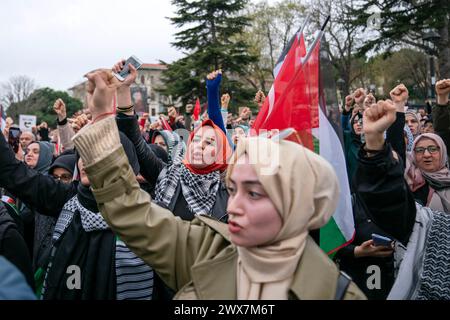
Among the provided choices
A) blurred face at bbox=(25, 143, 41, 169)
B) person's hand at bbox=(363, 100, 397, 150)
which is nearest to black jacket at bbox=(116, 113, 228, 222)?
person's hand at bbox=(363, 100, 397, 150)

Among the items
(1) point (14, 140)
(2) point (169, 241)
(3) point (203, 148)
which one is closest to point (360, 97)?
(3) point (203, 148)

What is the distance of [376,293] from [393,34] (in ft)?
47.0

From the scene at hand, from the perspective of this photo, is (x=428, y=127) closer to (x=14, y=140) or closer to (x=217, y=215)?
(x=217, y=215)

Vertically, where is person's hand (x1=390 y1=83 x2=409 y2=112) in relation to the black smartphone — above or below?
above

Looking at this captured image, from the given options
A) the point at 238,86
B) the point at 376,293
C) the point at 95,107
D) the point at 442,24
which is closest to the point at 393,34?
the point at 442,24

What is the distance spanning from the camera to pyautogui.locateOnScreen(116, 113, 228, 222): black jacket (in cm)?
339


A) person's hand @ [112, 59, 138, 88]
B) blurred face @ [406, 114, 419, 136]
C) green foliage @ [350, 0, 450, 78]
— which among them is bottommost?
blurred face @ [406, 114, 419, 136]

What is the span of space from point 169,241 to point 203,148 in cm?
169

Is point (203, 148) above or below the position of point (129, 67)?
below

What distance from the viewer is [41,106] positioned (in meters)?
47.7

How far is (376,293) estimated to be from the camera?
3.48 meters

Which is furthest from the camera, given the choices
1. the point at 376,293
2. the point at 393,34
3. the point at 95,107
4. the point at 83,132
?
the point at 393,34

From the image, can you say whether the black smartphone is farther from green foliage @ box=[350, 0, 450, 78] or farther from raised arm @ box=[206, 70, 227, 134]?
green foliage @ box=[350, 0, 450, 78]
